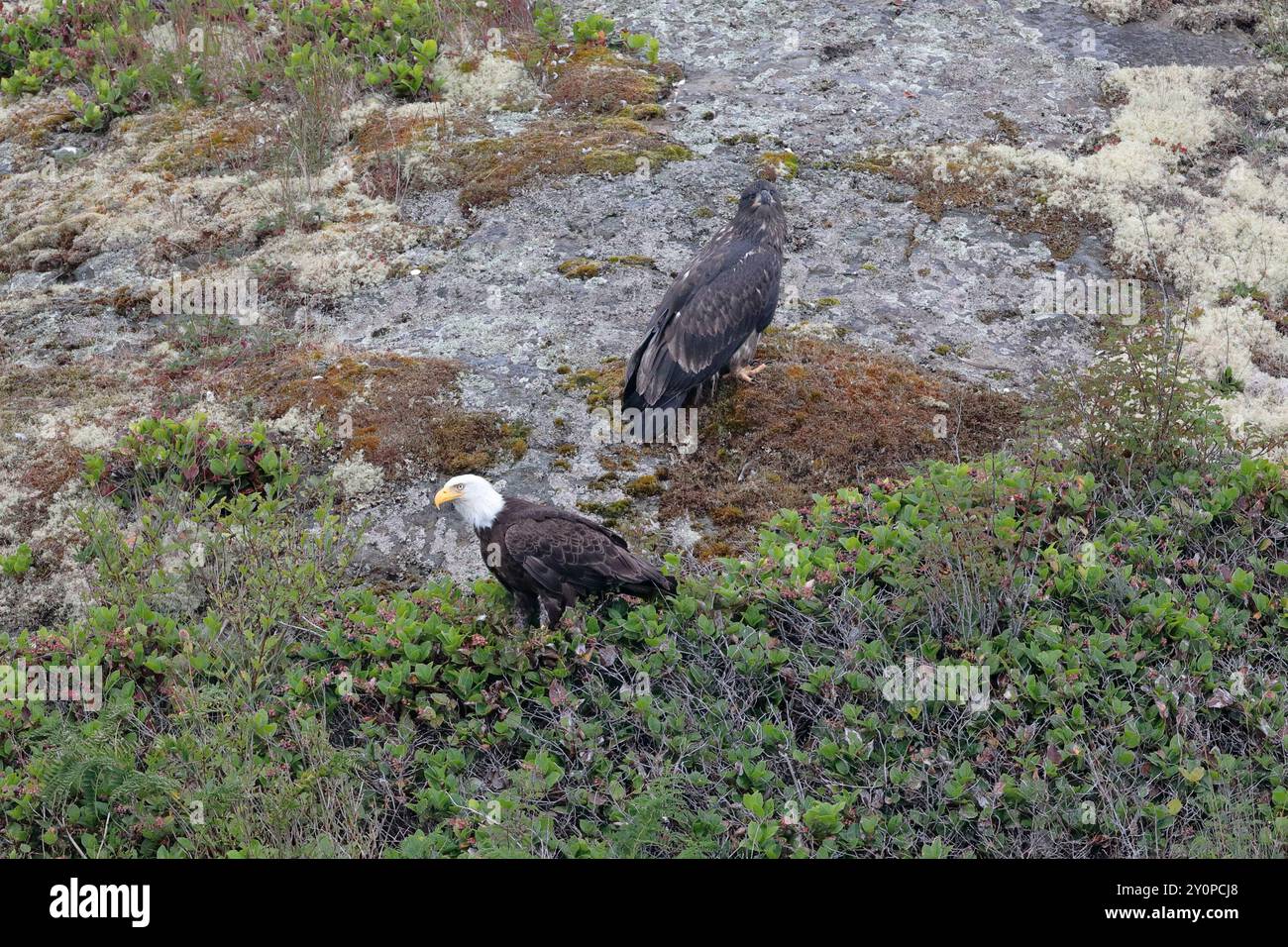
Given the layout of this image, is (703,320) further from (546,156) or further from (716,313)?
(546,156)

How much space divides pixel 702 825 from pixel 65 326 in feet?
23.6

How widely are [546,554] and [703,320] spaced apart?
98.8 inches

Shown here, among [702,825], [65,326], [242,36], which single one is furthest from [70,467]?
[242,36]

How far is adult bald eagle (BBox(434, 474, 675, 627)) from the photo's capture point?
5.86 metres

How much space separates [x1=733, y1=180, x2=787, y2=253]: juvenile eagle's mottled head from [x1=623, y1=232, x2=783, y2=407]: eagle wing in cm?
13

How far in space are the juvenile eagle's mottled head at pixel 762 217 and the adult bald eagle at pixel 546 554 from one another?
10.8ft

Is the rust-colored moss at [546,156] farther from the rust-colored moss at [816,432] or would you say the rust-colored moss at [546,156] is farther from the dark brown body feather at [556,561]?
the dark brown body feather at [556,561]

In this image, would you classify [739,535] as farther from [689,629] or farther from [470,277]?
[470,277]

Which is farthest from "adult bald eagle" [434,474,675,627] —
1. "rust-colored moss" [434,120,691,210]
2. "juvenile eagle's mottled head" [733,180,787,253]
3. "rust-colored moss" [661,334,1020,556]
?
"rust-colored moss" [434,120,691,210]

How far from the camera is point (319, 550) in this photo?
619 cm

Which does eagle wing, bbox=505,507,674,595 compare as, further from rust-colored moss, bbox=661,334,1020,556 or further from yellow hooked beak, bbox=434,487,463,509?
rust-colored moss, bbox=661,334,1020,556

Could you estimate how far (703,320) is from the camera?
7684 millimetres

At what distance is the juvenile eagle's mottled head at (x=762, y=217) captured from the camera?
27.7ft

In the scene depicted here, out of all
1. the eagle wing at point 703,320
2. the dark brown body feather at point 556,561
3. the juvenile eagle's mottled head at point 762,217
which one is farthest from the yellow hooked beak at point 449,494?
the juvenile eagle's mottled head at point 762,217
